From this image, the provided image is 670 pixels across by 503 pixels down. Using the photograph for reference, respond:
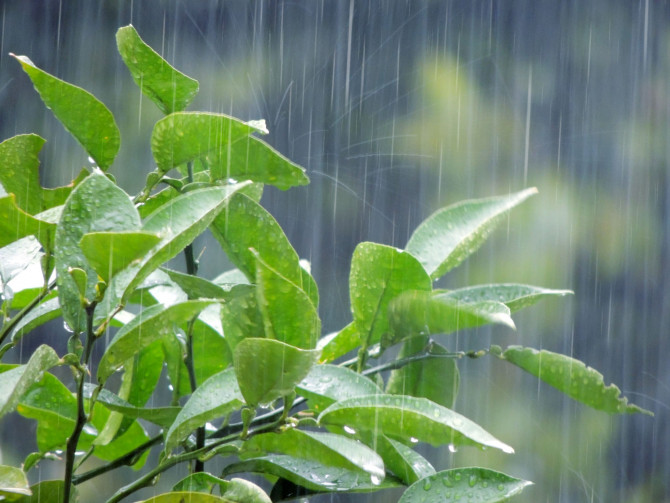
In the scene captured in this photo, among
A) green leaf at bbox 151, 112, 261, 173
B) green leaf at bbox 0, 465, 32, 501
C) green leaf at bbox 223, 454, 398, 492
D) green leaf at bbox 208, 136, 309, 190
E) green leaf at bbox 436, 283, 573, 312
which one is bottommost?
green leaf at bbox 223, 454, 398, 492

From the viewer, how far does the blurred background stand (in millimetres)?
1264

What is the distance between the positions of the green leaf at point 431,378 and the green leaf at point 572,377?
36 mm

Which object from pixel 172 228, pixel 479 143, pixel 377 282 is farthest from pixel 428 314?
pixel 479 143

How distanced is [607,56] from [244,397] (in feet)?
4.76

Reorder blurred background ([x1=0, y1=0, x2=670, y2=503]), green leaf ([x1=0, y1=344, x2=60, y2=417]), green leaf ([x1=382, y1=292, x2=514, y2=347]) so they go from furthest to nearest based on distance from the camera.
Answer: blurred background ([x1=0, y1=0, x2=670, y2=503]) → green leaf ([x1=382, y1=292, x2=514, y2=347]) → green leaf ([x1=0, y1=344, x2=60, y2=417])

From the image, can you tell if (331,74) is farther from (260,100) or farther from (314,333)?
(314,333)

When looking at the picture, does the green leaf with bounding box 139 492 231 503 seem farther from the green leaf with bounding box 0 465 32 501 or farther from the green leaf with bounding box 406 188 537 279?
the green leaf with bounding box 406 188 537 279

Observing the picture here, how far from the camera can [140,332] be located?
0.29 m

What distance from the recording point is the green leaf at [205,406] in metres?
0.31

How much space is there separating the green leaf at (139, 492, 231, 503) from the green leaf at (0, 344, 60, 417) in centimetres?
7

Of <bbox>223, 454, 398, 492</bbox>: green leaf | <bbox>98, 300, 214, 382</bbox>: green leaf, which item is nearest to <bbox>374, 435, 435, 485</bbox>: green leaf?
<bbox>223, 454, 398, 492</bbox>: green leaf

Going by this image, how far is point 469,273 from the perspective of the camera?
1269mm

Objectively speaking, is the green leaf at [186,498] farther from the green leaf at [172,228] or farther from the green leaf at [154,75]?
the green leaf at [154,75]

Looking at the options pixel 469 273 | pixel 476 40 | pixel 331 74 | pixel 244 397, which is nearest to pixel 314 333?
pixel 244 397
